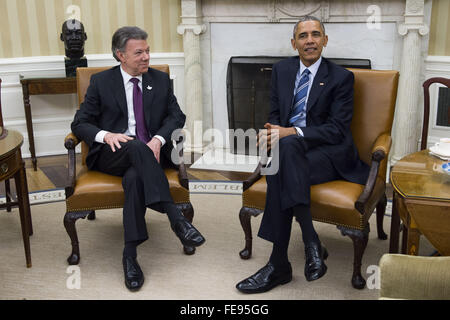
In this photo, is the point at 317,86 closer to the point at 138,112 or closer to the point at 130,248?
the point at 138,112

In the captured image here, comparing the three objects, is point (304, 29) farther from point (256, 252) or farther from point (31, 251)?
point (31, 251)

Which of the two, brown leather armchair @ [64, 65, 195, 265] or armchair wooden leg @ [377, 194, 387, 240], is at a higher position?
brown leather armchair @ [64, 65, 195, 265]

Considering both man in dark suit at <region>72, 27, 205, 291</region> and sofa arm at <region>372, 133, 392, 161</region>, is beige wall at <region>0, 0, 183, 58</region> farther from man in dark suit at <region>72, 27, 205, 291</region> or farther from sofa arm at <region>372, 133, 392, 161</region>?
sofa arm at <region>372, 133, 392, 161</region>

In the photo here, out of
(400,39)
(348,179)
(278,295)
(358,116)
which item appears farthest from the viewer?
(400,39)

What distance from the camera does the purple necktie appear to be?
3.27 meters

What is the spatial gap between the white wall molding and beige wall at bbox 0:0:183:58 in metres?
0.09

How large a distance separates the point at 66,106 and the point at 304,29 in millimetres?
3021

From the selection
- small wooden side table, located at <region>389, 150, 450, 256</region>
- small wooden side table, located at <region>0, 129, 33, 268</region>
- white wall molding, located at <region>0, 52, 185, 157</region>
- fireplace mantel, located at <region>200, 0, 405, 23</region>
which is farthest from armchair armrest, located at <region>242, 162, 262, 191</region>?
white wall molding, located at <region>0, 52, 185, 157</region>

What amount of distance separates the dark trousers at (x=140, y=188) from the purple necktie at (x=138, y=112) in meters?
0.26

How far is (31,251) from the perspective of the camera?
131 inches

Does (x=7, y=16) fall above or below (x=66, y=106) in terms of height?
above

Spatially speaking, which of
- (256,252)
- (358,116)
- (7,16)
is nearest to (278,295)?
(256,252)

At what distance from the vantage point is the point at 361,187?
2910 mm

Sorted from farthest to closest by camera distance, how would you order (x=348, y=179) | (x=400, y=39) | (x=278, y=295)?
1. (x=400, y=39)
2. (x=348, y=179)
3. (x=278, y=295)
